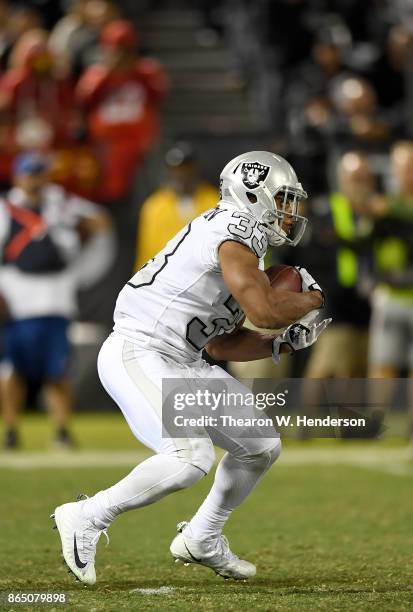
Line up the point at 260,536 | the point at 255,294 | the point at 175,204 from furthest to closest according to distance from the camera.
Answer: the point at 175,204
the point at 260,536
the point at 255,294

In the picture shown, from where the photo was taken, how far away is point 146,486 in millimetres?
4148

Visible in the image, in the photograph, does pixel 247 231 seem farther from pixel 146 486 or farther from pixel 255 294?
pixel 146 486

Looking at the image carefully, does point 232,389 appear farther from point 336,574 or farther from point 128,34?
point 128,34

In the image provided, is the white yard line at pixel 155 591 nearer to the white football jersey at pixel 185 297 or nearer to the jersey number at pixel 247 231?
the white football jersey at pixel 185 297

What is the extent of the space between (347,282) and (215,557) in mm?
4639

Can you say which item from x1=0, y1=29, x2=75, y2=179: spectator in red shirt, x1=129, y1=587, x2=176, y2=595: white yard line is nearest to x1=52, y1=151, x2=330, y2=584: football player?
x1=129, y1=587, x2=176, y2=595: white yard line

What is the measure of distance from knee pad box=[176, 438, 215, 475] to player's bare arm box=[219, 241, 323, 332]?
451 millimetres

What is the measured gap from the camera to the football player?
4148 millimetres

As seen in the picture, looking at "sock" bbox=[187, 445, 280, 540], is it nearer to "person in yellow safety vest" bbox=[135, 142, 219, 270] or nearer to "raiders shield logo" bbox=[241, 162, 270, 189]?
"raiders shield logo" bbox=[241, 162, 270, 189]

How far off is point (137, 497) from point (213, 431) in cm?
34

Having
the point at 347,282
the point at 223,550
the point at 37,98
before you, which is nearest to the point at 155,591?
the point at 223,550

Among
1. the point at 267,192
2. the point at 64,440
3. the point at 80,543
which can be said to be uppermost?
the point at 267,192

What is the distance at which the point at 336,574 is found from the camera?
4473 mm

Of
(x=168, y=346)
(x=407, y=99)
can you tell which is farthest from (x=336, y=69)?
(x=168, y=346)
